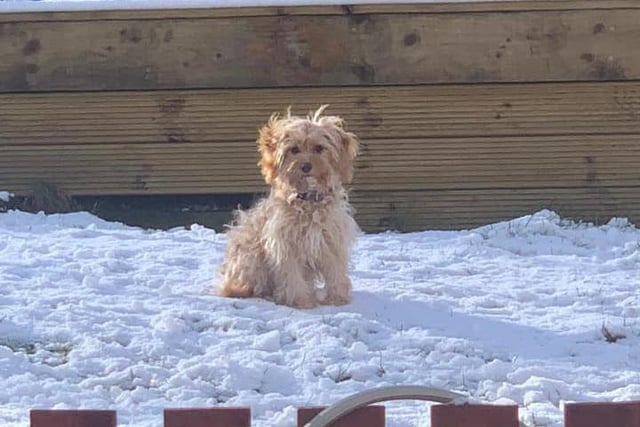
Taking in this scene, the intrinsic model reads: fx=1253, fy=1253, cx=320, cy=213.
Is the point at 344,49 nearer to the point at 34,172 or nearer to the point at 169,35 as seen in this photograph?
the point at 169,35

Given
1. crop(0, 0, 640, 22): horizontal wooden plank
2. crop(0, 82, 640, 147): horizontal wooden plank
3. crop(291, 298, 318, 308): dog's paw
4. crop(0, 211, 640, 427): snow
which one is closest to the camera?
crop(0, 211, 640, 427): snow

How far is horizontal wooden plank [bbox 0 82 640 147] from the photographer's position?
8625 millimetres

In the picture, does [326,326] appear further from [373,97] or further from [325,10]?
[325,10]

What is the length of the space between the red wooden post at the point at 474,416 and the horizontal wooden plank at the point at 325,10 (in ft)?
19.8

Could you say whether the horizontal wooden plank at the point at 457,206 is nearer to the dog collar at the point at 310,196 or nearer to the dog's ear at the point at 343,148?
the dog's ear at the point at 343,148

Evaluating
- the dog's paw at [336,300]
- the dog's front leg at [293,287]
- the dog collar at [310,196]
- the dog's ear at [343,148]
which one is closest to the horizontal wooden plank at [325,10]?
the dog's ear at [343,148]

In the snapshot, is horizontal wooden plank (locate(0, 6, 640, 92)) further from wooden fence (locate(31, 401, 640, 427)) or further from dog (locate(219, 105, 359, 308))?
wooden fence (locate(31, 401, 640, 427))

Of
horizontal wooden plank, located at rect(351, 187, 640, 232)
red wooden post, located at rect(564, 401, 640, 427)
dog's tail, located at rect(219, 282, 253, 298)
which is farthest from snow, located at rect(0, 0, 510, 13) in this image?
red wooden post, located at rect(564, 401, 640, 427)

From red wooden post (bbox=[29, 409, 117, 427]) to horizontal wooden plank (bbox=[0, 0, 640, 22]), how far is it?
6.06 m

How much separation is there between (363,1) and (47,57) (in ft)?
7.30

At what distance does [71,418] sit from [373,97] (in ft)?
20.1

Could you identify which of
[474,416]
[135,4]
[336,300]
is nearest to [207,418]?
[474,416]

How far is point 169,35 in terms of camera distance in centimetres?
866

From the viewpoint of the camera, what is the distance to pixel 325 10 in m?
8.51
